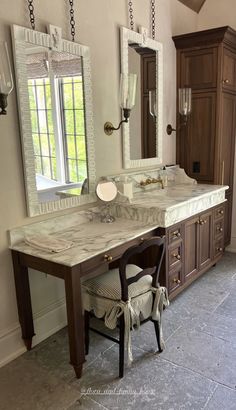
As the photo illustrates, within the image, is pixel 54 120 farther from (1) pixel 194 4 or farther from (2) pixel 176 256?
(1) pixel 194 4

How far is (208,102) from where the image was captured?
11.1 ft

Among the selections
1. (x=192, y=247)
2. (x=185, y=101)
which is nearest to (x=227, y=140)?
(x=185, y=101)

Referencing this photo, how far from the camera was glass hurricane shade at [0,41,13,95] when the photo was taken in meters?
1.85

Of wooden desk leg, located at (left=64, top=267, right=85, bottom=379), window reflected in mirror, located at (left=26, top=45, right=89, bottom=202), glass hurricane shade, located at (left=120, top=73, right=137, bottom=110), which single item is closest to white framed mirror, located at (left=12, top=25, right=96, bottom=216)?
window reflected in mirror, located at (left=26, top=45, right=89, bottom=202)

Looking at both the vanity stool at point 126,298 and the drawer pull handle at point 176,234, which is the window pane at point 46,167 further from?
the drawer pull handle at point 176,234

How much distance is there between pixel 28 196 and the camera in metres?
2.19

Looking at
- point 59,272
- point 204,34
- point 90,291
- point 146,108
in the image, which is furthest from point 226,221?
point 59,272

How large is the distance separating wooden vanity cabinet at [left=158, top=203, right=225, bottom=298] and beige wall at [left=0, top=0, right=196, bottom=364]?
30.8 inches

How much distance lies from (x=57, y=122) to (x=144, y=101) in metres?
1.09

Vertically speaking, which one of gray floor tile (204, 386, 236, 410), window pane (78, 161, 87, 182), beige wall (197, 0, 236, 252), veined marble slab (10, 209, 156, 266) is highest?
beige wall (197, 0, 236, 252)

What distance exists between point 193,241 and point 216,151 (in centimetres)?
102

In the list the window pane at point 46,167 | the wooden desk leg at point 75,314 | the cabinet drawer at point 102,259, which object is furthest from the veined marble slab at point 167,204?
the wooden desk leg at point 75,314

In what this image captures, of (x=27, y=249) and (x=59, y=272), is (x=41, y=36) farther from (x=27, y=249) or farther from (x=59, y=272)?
(x=59, y=272)

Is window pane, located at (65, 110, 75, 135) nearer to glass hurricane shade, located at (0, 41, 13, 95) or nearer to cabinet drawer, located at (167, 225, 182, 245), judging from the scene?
glass hurricane shade, located at (0, 41, 13, 95)
